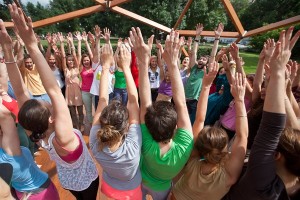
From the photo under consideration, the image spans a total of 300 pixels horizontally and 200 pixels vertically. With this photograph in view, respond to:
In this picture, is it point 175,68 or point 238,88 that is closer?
point 238,88

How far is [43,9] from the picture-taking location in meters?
60.8

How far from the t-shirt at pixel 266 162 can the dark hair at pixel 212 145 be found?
30 cm

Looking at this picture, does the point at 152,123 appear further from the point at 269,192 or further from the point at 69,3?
the point at 69,3

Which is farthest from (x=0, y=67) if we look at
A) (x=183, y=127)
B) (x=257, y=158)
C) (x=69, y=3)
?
(x=69, y=3)

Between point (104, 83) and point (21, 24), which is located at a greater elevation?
point (21, 24)

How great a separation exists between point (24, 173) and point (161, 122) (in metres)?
1.14

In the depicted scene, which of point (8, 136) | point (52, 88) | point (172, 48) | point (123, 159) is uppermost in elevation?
point (172, 48)

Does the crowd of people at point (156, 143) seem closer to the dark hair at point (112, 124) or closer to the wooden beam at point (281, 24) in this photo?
the dark hair at point (112, 124)

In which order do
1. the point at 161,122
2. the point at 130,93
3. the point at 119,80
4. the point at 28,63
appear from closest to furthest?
1. the point at 161,122
2. the point at 130,93
3. the point at 28,63
4. the point at 119,80

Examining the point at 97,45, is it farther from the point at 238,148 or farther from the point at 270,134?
the point at 270,134

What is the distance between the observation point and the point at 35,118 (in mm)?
1713

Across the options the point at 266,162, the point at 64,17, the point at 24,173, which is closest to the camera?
the point at 266,162

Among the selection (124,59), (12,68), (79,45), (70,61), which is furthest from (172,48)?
(79,45)

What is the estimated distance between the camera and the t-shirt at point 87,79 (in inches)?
182
